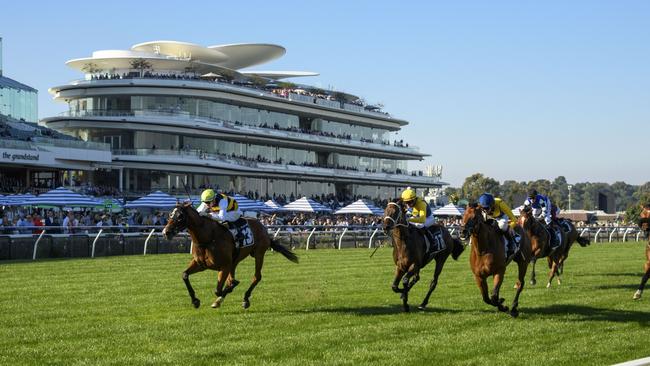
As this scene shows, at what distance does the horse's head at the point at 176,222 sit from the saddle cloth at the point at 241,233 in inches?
38.3

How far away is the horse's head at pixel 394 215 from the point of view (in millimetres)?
12727

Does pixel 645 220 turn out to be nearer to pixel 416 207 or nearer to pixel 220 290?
pixel 416 207

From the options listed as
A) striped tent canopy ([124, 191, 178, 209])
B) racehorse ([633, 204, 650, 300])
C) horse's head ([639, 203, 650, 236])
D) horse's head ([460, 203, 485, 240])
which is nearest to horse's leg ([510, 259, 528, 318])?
horse's head ([460, 203, 485, 240])

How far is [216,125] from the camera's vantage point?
223 feet

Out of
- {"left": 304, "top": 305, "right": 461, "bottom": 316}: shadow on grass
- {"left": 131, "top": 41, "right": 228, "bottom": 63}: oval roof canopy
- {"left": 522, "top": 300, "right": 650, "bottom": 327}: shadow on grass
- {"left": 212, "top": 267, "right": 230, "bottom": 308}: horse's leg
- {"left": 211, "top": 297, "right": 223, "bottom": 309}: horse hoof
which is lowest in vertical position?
{"left": 522, "top": 300, "right": 650, "bottom": 327}: shadow on grass

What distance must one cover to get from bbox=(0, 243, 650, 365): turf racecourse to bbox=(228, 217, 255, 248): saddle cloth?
0.92 metres

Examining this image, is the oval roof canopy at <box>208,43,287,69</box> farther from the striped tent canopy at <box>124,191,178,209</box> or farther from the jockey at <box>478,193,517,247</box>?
the jockey at <box>478,193,517,247</box>

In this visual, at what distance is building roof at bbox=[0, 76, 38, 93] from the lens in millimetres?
60334

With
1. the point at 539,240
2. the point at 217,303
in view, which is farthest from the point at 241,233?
the point at 539,240

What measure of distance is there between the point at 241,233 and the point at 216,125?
180 feet

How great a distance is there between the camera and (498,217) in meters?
13.1

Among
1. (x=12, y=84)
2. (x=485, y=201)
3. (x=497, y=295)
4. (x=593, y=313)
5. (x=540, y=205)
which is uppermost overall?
(x=12, y=84)

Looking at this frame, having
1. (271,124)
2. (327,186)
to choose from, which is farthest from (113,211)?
(327,186)

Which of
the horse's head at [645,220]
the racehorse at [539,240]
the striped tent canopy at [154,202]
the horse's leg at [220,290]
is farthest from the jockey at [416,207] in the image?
the striped tent canopy at [154,202]
